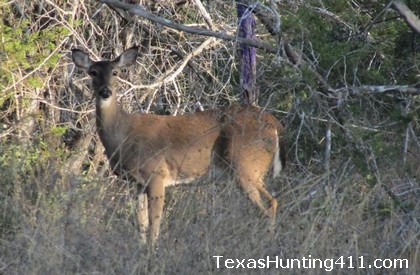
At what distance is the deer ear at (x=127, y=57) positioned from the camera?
9000mm

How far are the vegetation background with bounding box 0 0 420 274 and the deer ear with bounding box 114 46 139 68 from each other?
760 mm

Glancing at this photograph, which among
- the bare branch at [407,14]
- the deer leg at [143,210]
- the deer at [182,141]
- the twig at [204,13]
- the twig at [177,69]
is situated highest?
the bare branch at [407,14]

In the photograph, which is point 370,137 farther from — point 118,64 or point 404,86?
point 118,64

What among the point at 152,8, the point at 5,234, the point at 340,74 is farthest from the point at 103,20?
the point at 5,234

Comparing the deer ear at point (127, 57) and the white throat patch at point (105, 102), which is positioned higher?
the deer ear at point (127, 57)

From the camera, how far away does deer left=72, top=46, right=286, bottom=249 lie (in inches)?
346

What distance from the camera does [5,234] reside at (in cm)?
663

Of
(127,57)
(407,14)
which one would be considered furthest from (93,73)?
(407,14)

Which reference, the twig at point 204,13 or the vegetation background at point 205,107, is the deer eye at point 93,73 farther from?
the twig at point 204,13

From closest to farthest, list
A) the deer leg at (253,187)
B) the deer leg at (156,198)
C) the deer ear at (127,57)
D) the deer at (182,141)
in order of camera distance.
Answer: the deer leg at (156,198)
the deer leg at (253,187)
the deer at (182,141)
the deer ear at (127,57)

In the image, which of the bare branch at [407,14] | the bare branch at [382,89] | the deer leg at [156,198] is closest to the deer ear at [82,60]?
the deer leg at [156,198]

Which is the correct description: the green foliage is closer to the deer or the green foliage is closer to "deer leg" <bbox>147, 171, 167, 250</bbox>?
the deer

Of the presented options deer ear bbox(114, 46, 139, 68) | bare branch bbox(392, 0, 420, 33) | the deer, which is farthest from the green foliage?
bare branch bbox(392, 0, 420, 33)

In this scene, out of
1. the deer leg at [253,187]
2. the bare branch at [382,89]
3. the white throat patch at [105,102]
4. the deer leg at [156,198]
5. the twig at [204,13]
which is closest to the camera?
the bare branch at [382,89]
